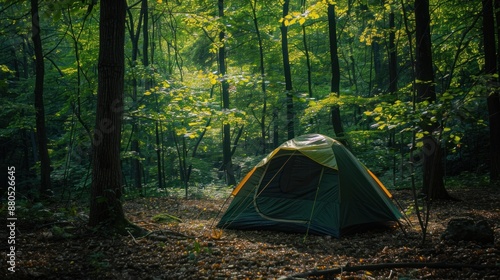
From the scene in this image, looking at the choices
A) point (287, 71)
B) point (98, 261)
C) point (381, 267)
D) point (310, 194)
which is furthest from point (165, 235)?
point (287, 71)

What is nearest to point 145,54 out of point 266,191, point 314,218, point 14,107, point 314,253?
point 14,107


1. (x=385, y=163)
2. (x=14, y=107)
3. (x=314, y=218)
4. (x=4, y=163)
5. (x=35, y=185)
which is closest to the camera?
(x=314, y=218)

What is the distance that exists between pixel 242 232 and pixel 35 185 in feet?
55.2

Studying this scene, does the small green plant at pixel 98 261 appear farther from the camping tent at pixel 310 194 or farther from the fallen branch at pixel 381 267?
the camping tent at pixel 310 194

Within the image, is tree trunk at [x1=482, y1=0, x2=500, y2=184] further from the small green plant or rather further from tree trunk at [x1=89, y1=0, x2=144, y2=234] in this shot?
the small green plant

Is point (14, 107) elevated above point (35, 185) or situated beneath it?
elevated above

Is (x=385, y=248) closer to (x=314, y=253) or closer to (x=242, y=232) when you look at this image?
(x=314, y=253)

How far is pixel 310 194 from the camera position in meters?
7.88

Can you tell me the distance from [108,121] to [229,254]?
8.70 ft

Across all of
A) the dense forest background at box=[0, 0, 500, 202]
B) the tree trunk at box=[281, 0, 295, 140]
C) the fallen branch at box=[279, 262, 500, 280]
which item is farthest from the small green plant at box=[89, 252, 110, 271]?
the tree trunk at box=[281, 0, 295, 140]

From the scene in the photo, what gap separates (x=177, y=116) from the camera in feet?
38.6

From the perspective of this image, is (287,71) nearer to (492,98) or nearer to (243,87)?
(243,87)

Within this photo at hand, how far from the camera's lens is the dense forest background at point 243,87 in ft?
33.7

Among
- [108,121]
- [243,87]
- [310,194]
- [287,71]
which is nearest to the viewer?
[108,121]
